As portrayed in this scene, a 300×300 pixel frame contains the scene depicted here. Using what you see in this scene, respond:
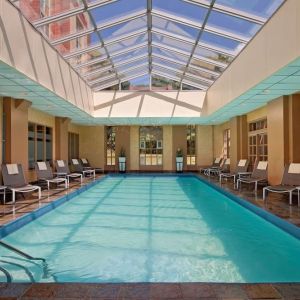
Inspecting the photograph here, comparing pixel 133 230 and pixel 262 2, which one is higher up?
pixel 262 2

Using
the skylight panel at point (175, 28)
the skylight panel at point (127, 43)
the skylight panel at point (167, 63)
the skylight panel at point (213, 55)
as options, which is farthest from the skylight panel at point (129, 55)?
the skylight panel at point (175, 28)

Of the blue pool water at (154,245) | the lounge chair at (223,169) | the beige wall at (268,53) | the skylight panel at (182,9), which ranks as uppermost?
the skylight panel at (182,9)

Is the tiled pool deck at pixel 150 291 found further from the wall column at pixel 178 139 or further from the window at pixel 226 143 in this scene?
the wall column at pixel 178 139

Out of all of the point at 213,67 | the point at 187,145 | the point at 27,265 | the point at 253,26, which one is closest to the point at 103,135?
the point at 187,145

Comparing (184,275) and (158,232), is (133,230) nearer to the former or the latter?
(158,232)

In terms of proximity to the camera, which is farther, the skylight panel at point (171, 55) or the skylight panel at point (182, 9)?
the skylight panel at point (171, 55)

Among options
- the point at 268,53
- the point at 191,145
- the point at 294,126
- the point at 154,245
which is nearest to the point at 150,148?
the point at 191,145

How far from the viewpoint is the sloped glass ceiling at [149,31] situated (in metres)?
7.34

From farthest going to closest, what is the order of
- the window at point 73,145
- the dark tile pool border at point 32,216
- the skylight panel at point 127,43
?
the window at point 73,145
the skylight panel at point 127,43
the dark tile pool border at point 32,216

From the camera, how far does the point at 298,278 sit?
4125mm

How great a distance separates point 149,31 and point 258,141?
235 inches

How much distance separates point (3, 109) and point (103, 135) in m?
11.0

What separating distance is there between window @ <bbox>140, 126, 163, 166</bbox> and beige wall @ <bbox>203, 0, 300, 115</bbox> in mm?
9426

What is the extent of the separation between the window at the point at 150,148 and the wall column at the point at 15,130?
420 inches
